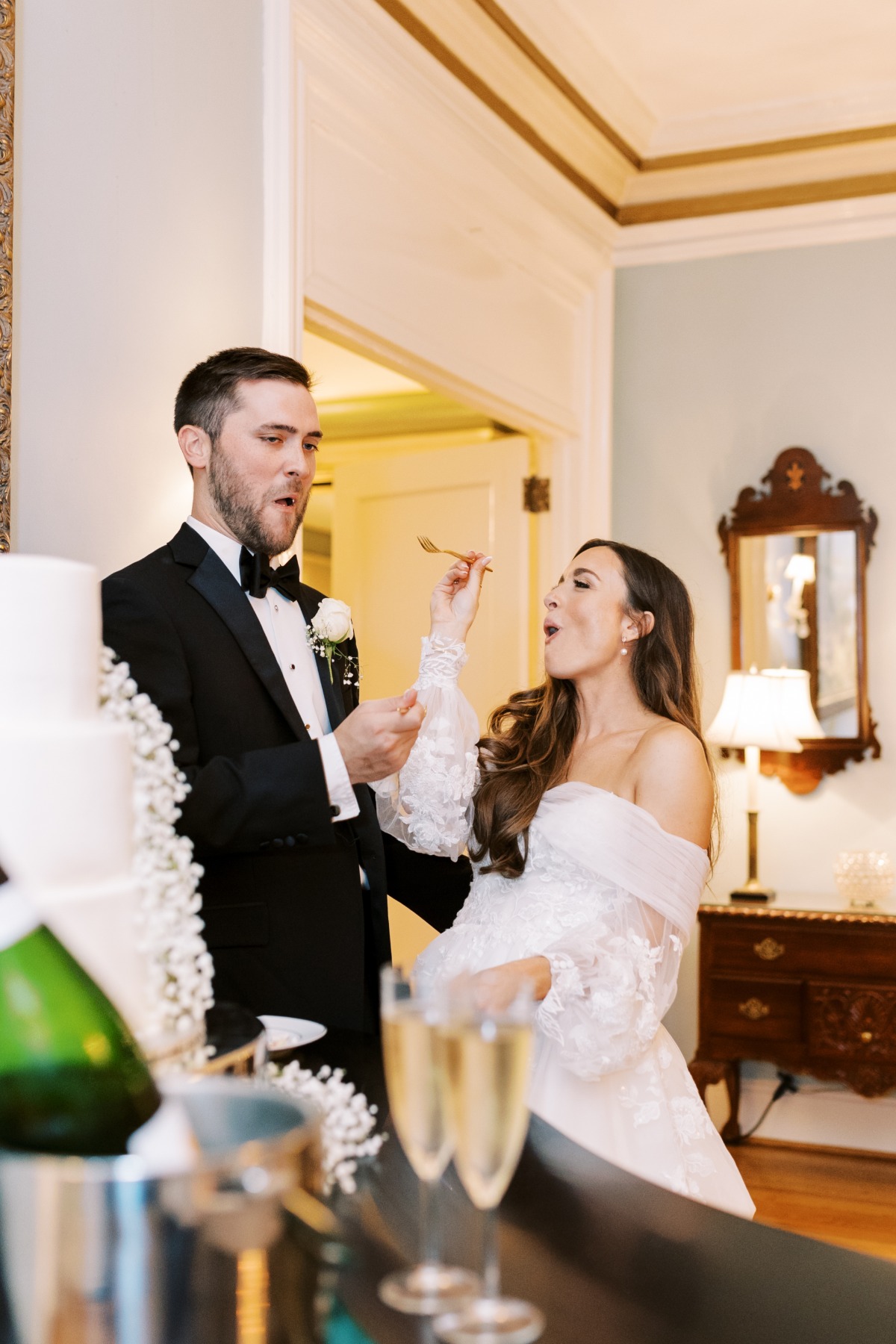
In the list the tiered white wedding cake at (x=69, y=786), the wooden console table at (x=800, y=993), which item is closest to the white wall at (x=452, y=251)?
the wooden console table at (x=800, y=993)

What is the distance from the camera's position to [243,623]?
7.10 ft

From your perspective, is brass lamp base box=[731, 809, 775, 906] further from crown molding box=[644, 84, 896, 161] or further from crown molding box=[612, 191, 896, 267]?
crown molding box=[644, 84, 896, 161]

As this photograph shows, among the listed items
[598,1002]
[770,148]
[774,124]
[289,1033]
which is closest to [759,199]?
[770,148]

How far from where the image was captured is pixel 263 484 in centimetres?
225

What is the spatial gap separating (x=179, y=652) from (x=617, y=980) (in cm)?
92

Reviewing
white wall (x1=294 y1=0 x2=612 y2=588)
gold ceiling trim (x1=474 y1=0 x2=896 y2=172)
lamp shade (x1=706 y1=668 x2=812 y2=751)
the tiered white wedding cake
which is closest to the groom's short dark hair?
white wall (x1=294 y1=0 x2=612 y2=588)

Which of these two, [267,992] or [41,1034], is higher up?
[41,1034]

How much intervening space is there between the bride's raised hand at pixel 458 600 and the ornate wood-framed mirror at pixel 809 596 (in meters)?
2.48

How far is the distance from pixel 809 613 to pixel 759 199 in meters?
1.56

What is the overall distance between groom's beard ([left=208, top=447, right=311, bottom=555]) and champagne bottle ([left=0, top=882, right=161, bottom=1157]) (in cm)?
143

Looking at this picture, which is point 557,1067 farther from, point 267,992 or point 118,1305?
point 118,1305

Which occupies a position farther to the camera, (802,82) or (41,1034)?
(802,82)

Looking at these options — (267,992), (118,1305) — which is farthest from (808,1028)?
(118,1305)

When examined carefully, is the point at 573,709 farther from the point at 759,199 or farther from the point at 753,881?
the point at 759,199
